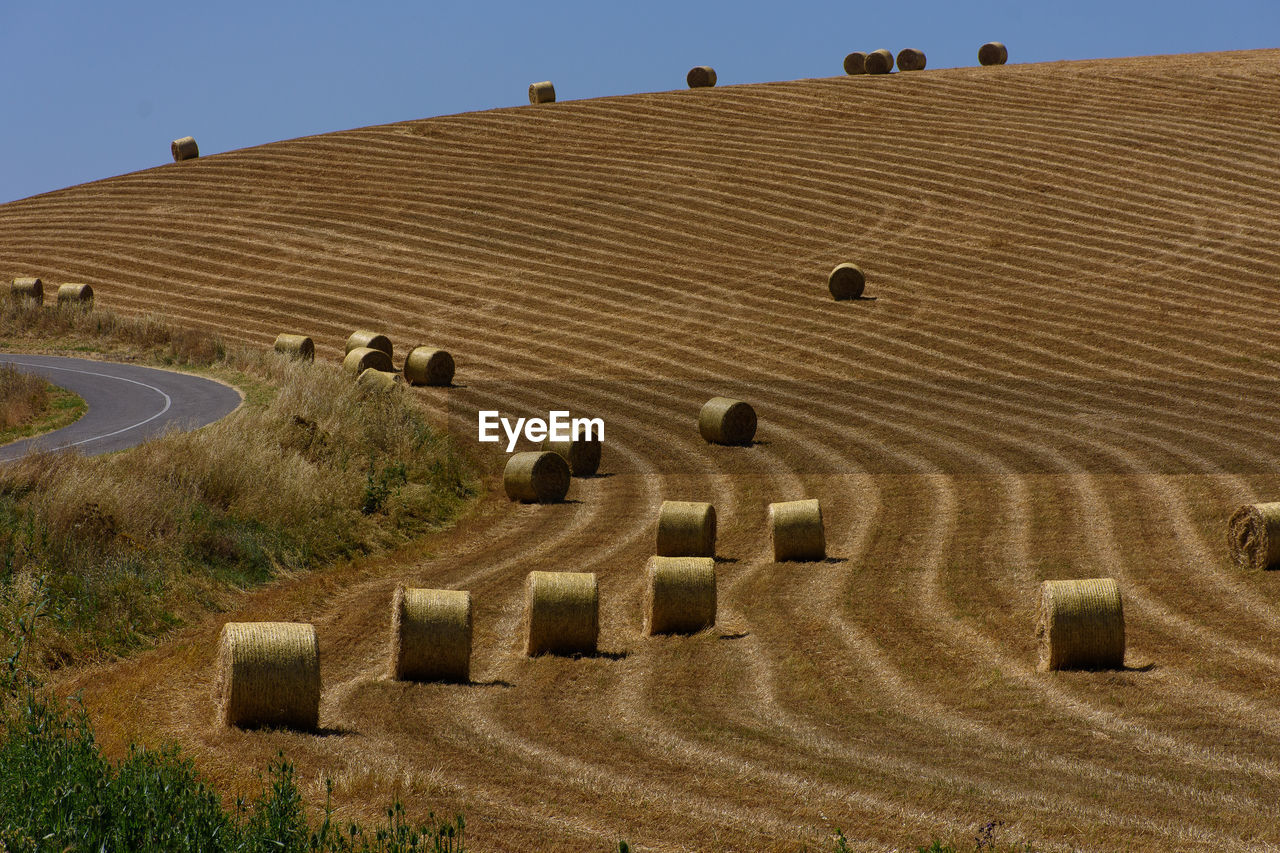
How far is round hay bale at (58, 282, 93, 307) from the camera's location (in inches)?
1453

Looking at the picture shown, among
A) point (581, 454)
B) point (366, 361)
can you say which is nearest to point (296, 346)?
point (366, 361)

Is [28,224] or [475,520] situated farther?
[28,224]

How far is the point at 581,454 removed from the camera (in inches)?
914

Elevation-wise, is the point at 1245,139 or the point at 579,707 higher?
the point at 1245,139

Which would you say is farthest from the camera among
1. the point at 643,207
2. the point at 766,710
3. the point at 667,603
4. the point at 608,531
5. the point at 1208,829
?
the point at 643,207

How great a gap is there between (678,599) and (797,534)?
362 cm

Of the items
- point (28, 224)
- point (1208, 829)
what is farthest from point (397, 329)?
point (1208, 829)

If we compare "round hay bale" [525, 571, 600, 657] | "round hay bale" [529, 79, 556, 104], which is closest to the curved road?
"round hay bale" [525, 571, 600, 657]

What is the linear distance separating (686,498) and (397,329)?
16.3 meters

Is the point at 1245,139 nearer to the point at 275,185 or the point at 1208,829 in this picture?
the point at 275,185

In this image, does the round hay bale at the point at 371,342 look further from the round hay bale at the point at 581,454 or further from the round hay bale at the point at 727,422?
the round hay bale at the point at 727,422

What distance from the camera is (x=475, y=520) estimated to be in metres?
20.6

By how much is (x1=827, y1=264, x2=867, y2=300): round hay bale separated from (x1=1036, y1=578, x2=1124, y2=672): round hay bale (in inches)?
953

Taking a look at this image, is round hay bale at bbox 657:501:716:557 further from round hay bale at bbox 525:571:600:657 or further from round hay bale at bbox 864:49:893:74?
round hay bale at bbox 864:49:893:74
